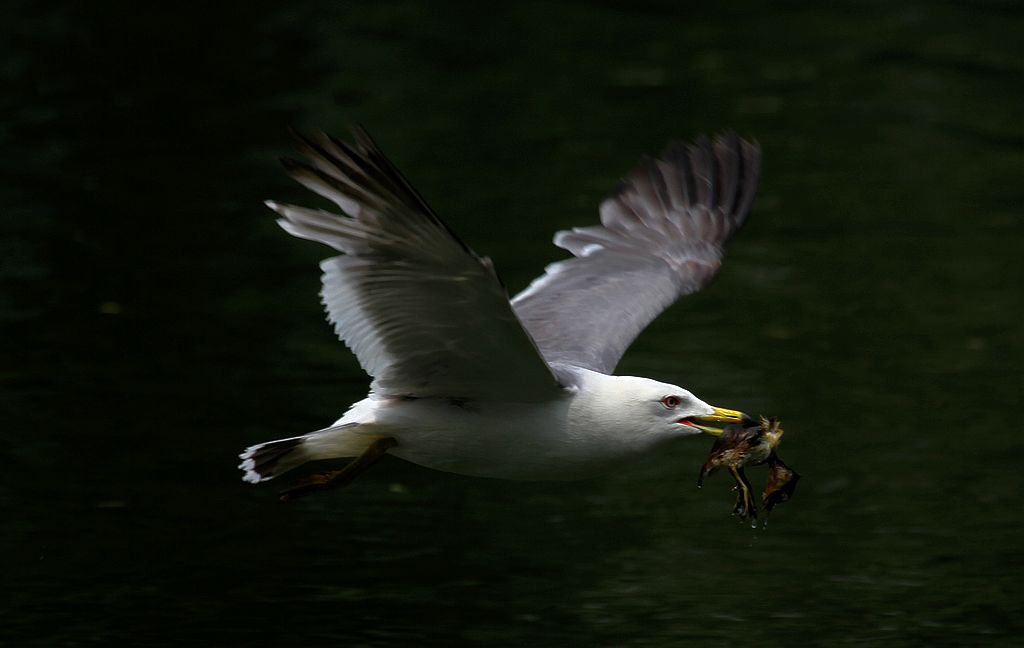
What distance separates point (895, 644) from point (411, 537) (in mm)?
2240

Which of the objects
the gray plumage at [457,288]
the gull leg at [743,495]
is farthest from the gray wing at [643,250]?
the gull leg at [743,495]

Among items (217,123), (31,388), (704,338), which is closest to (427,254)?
(31,388)

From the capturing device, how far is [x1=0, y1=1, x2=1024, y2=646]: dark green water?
777 centimetres

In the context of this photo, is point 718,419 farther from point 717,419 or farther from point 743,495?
point 743,495

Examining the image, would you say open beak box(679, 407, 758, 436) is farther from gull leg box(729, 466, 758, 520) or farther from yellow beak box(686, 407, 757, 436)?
gull leg box(729, 466, 758, 520)

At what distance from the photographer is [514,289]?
36.7ft

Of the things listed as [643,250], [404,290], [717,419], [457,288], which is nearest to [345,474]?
[404,290]

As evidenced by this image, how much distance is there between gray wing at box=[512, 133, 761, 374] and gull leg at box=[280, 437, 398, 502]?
1.02 meters

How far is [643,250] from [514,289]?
2.31 m

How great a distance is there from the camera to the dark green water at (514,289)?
777 centimetres

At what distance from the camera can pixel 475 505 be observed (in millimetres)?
8727

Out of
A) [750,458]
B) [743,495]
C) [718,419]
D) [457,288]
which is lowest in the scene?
[743,495]

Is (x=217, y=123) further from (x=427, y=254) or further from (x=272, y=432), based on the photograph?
(x=427, y=254)

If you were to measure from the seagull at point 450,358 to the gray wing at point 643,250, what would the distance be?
2 centimetres
